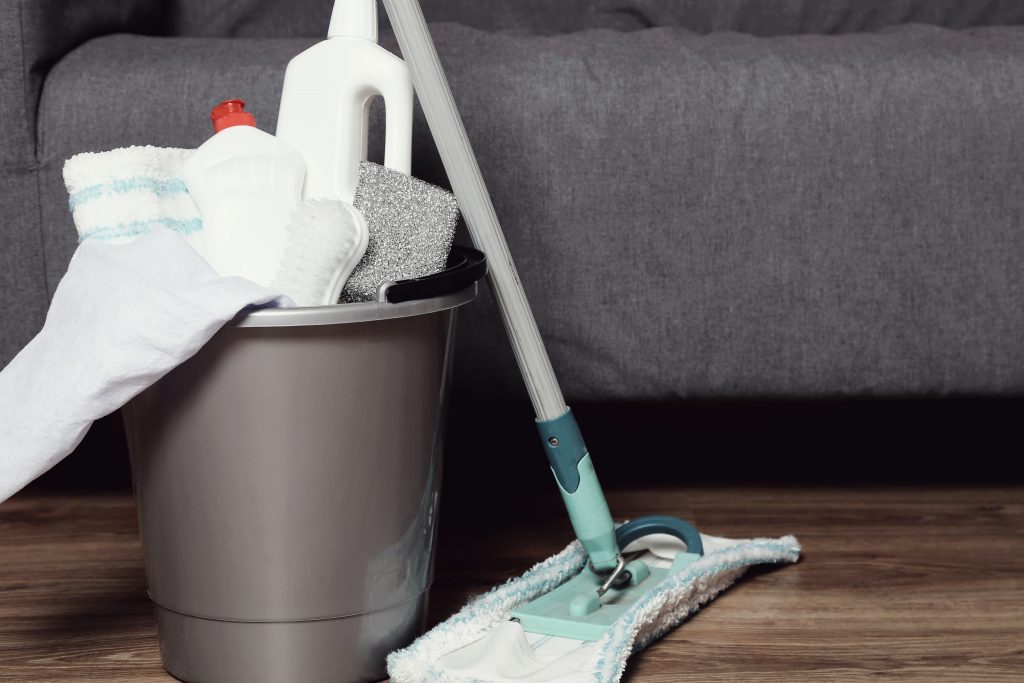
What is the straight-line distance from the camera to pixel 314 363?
29.8 inches

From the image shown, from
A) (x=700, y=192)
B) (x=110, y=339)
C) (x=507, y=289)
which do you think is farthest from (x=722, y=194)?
(x=110, y=339)

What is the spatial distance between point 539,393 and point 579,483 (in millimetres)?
85

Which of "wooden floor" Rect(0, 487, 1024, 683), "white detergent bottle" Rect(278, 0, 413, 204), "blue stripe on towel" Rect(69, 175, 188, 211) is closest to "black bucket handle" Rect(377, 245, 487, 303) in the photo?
"white detergent bottle" Rect(278, 0, 413, 204)

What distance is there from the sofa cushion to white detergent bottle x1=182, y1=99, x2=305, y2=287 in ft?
0.89

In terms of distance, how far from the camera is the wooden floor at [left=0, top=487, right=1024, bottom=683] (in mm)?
870

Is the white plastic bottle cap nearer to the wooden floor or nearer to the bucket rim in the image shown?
the bucket rim

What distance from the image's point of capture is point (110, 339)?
0.72m

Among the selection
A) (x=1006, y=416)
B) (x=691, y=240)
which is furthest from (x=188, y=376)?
(x=1006, y=416)

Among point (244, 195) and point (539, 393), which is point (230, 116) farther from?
point (539, 393)

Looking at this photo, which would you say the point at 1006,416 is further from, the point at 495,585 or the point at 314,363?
the point at 314,363

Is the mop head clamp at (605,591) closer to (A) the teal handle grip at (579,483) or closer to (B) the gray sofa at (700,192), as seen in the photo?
(A) the teal handle grip at (579,483)

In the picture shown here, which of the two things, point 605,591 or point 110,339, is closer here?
point 110,339

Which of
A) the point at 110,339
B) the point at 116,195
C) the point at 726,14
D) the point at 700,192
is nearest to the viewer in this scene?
the point at 110,339

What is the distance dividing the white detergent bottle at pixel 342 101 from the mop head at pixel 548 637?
0.35 m
